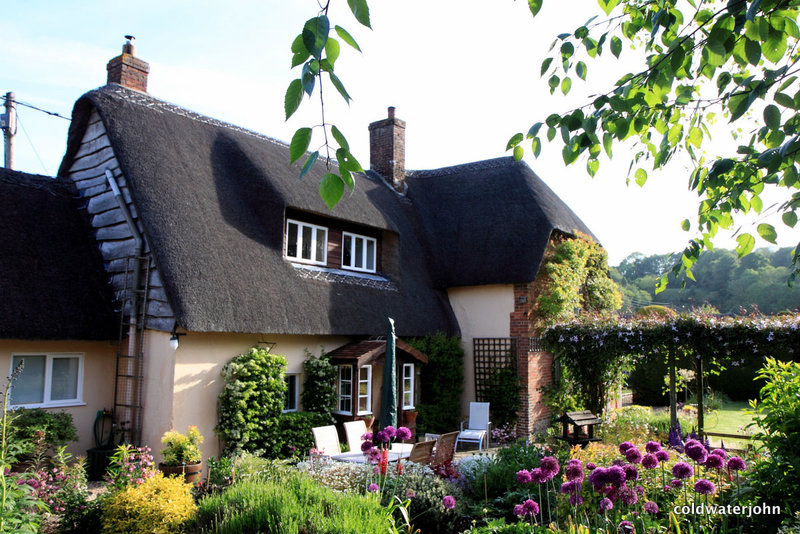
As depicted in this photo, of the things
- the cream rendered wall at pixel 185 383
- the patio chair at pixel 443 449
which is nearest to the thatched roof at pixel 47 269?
the cream rendered wall at pixel 185 383

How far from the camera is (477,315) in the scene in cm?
1596

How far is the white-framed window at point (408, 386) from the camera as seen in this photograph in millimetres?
13758

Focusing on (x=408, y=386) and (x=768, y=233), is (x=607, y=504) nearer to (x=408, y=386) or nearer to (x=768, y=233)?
(x=768, y=233)

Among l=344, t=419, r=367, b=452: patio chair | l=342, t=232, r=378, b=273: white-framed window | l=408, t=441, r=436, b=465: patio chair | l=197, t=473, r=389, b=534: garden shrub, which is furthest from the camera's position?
l=342, t=232, r=378, b=273: white-framed window

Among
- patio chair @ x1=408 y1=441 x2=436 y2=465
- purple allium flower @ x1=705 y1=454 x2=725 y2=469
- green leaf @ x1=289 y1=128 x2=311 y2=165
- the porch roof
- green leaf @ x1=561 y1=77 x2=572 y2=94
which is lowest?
patio chair @ x1=408 y1=441 x2=436 y2=465

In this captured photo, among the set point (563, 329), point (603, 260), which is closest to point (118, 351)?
point (563, 329)

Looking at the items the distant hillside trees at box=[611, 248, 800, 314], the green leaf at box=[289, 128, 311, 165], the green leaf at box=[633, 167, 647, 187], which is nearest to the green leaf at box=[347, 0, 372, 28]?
the green leaf at box=[289, 128, 311, 165]

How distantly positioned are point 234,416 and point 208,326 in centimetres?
166

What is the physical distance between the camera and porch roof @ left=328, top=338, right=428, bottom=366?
11828 mm

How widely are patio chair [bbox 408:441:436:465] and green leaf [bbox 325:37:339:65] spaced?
25.3 ft

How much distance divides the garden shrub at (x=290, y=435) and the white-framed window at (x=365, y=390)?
51.0 inches

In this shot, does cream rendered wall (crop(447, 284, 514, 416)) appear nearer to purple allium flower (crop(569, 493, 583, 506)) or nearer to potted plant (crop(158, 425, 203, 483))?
potted plant (crop(158, 425, 203, 483))

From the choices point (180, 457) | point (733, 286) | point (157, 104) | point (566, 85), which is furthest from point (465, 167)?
point (733, 286)

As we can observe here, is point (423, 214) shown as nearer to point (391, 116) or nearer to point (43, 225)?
point (391, 116)
